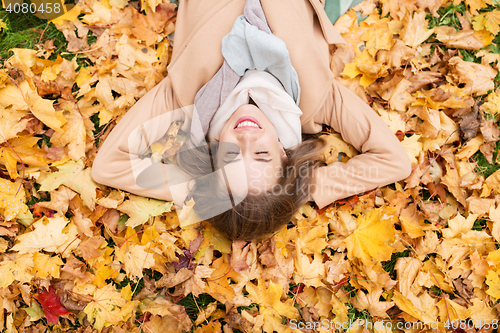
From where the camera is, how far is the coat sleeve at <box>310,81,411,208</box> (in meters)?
2.32

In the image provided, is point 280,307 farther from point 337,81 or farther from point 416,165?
point 337,81

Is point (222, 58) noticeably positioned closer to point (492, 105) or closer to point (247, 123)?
point (247, 123)

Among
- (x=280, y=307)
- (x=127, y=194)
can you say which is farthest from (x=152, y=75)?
(x=280, y=307)

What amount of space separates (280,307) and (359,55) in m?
2.20

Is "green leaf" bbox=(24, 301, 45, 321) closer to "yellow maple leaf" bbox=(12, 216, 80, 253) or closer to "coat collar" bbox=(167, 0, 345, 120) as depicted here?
"yellow maple leaf" bbox=(12, 216, 80, 253)

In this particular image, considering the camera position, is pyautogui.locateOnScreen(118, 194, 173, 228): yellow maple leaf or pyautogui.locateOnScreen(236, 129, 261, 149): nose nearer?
pyautogui.locateOnScreen(236, 129, 261, 149): nose

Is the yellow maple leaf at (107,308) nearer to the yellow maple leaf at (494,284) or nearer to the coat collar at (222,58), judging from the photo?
the coat collar at (222,58)

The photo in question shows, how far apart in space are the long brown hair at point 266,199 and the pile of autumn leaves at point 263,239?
0.21 metres

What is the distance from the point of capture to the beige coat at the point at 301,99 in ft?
7.16

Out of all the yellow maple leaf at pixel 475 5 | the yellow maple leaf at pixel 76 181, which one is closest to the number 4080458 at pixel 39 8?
the yellow maple leaf at pixel 76 181

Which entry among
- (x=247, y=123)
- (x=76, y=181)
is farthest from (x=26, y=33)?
(x=247, y=123)

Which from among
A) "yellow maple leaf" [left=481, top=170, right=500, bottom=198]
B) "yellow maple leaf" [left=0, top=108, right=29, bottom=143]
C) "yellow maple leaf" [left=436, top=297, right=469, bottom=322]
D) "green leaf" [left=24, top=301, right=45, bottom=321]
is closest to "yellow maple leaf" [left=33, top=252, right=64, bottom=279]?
"green leaf" [left=24, top=301, right=45, bottom=321]

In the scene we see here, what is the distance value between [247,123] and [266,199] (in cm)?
54

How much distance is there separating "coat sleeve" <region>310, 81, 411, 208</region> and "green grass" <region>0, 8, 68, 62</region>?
7.68ft
